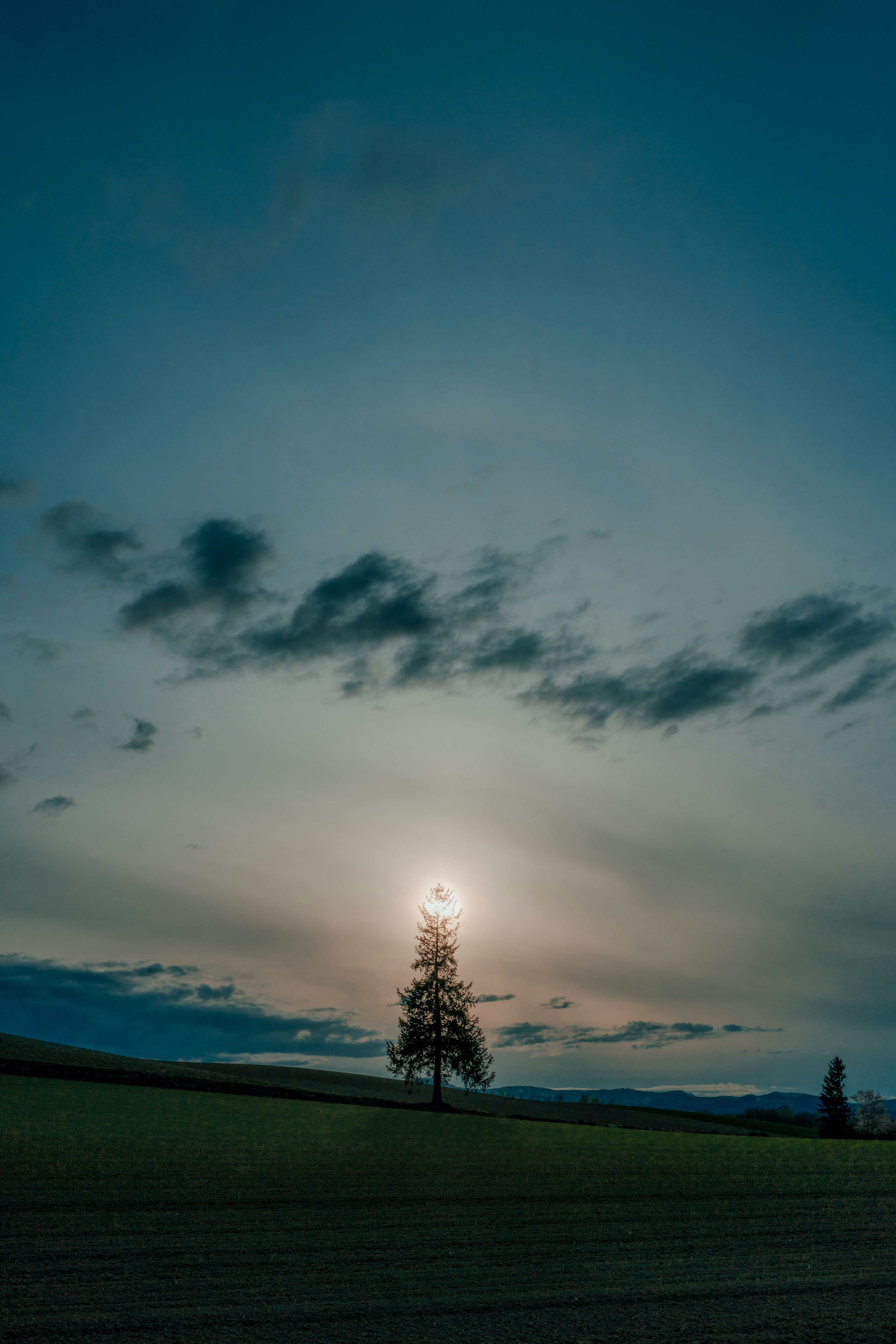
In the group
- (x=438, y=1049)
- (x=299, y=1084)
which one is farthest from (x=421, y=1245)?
(x=299, y=1084)

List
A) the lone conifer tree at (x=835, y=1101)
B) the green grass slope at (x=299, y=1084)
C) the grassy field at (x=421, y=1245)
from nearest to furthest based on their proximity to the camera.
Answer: the grassy field at (x=421, y=1245), the green grass slope at (x=299, y=1084), the lone conifer tree at (x=835, y=1101)

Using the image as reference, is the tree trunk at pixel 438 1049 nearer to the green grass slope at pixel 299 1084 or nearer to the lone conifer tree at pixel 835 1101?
the green grass slope at pixel 299 1084

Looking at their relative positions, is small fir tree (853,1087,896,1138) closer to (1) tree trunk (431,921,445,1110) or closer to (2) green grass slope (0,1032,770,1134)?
(2) green grass slope (0,1032,770,1134)

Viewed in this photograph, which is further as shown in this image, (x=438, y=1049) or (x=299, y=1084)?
(x=299, y=1084)

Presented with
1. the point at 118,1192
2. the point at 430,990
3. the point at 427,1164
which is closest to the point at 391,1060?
the point at 430,990

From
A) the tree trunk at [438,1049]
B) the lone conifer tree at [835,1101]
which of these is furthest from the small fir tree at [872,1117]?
the tree trunk at [438,1049]

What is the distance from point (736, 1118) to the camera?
9869 centimetres

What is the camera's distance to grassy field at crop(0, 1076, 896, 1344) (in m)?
9.89

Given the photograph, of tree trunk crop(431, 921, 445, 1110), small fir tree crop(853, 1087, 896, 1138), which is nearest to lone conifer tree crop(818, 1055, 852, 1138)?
small fir tree crop(853, 1087, 896, 1138)

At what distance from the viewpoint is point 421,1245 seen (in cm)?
1419

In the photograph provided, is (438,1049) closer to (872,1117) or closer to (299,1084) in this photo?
(299,1084)

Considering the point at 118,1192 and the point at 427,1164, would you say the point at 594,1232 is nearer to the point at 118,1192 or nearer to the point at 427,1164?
the point at 118,1192

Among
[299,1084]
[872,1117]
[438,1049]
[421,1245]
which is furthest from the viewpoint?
[872,1117]

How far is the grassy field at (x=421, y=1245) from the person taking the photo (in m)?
9.89
